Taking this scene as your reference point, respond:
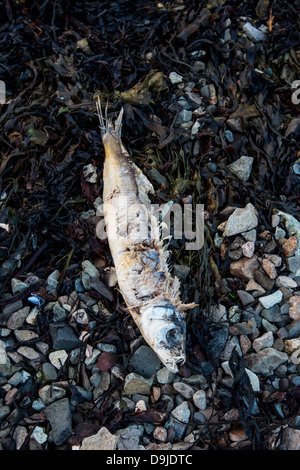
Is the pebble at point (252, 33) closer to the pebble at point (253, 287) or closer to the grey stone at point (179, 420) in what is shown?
the pebble at point (253, 287)

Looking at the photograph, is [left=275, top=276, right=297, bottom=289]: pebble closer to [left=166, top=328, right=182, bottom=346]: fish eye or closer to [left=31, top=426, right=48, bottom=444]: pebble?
[left=166, top=328, right=182, bottom=346]: fish eye

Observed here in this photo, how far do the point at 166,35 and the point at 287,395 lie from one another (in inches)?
127

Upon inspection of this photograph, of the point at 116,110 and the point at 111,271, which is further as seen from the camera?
the point at 116,110

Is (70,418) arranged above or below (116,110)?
below

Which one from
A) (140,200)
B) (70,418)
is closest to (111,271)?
(140,200)

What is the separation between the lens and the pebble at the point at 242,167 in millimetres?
3084

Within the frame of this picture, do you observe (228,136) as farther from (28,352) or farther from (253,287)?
(28,352)

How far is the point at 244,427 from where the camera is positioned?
2.22m

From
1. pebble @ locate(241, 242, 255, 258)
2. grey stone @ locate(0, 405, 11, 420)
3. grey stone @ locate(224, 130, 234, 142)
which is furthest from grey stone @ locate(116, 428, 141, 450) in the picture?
grey stone @ locate(224, 130, 234, 142)

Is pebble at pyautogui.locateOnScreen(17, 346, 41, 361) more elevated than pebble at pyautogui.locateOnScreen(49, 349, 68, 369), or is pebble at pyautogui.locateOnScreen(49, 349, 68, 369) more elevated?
pebble at pyautogui.locateOnScreen(17, 346, 41, 361)

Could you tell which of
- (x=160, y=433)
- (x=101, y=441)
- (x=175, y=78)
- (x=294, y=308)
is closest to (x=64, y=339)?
(x=101, y=441)

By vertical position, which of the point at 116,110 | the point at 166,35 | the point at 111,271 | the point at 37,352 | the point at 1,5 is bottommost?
the point at 37,352

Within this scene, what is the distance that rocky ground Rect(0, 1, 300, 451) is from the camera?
91.0 inches
